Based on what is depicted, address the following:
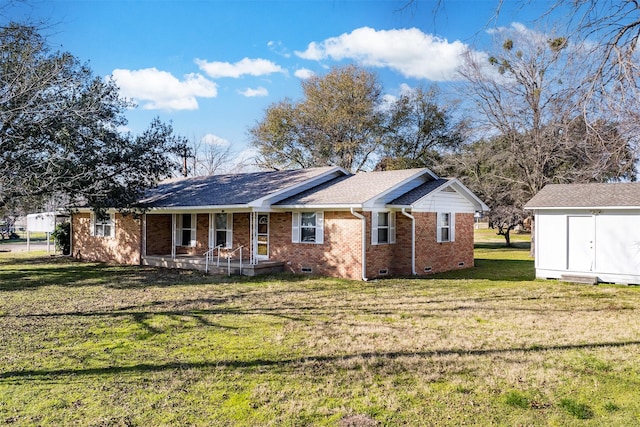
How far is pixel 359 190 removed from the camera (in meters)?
15.8

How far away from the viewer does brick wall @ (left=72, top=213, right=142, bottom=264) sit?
19938 millimetres

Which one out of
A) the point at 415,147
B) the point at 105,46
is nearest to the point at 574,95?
the point at 105,46

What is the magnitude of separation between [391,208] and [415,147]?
60.4 feet

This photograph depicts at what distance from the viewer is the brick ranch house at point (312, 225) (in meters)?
15.1

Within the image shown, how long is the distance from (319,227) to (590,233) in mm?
8780

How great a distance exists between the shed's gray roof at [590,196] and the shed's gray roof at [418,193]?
325 cm

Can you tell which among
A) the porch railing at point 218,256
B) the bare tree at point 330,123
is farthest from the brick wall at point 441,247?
the bare tree at point 330,123

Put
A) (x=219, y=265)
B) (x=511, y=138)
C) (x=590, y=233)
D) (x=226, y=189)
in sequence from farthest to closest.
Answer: (x=511, y=138) < (x=226, y=189) < (x=219, y=265) < (x=590, y=233)

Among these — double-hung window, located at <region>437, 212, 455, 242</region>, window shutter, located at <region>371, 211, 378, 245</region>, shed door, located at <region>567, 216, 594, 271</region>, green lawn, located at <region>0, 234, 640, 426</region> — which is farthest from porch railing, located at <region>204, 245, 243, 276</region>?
shed door, located at <region>567, 216, 594, 271</region>

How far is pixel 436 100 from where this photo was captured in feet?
108

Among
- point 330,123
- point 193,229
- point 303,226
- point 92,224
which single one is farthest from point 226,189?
point 330,123

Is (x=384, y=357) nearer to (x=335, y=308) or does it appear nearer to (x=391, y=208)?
(x=335, y=308)

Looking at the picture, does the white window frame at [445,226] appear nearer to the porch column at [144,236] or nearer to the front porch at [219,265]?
the front porch at [219,265]

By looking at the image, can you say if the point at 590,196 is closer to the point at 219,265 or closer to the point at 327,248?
the point at 327,248
